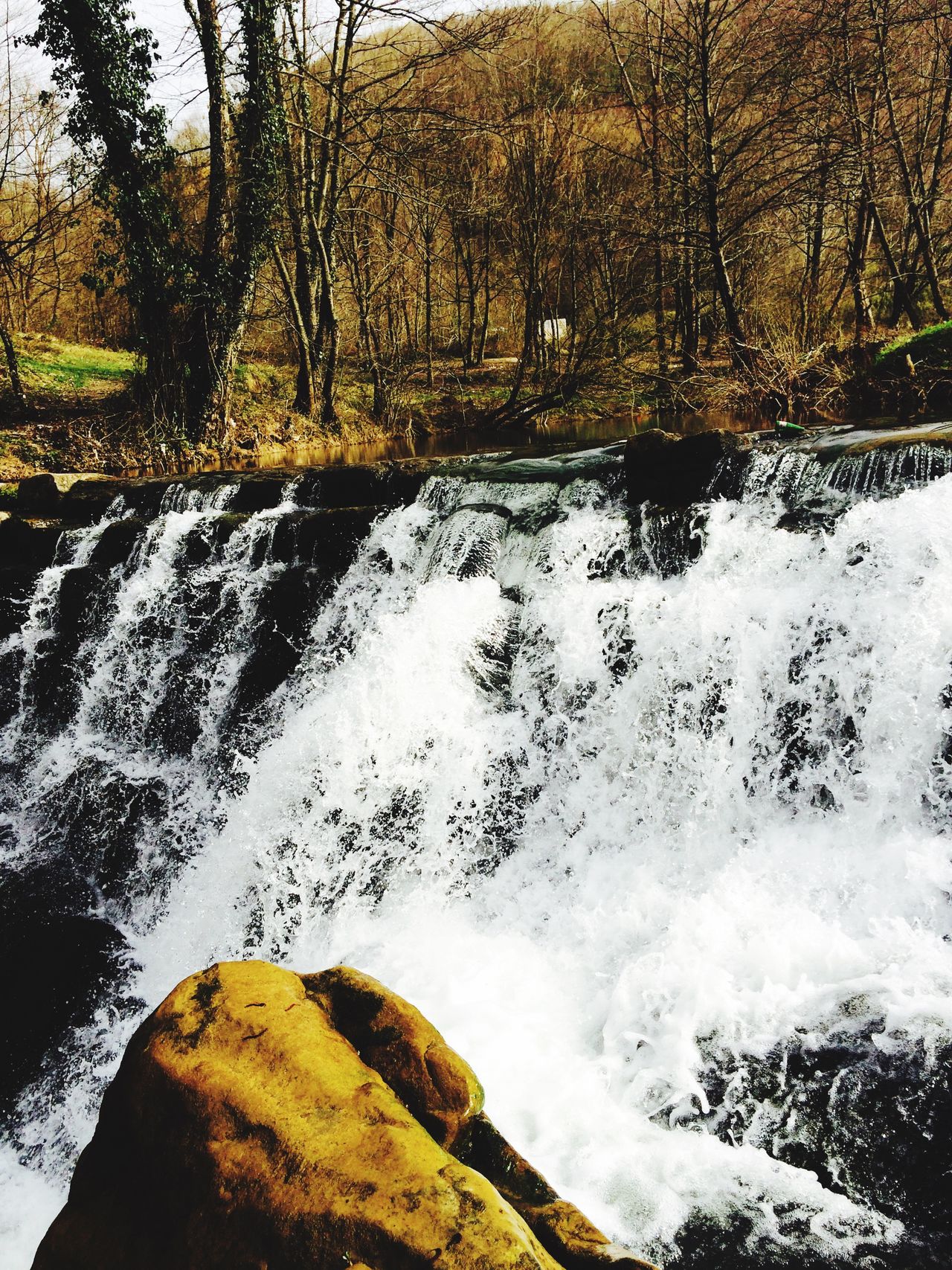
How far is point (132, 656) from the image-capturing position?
21.3 ft

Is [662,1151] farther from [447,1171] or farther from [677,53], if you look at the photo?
[677,53]

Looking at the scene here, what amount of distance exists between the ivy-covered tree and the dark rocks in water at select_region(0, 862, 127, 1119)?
824 centimetres

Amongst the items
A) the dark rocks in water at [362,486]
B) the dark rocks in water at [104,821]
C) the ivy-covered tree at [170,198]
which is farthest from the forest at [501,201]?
the dark rocks in water at [104,821]

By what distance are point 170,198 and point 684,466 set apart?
1032 cm

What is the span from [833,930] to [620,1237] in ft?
5.23

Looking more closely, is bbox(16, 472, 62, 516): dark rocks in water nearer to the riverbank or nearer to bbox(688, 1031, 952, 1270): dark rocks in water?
the riverbank

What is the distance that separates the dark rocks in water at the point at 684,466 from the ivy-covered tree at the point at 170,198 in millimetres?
7941

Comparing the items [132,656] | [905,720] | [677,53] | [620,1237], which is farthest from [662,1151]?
[677,53]

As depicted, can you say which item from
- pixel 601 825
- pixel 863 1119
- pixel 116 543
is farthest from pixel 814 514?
pixel 116 543

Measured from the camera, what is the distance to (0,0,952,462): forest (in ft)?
34.4

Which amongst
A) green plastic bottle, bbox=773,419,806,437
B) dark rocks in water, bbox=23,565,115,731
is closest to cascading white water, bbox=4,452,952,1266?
dark rocks in water, bbox=23,565,115,731

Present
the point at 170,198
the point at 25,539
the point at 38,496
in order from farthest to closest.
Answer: the point at 170,198 < the point at 38,496 < the point at 25,539

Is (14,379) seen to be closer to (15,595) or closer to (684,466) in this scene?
(15,595)

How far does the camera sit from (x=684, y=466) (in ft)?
20.2
